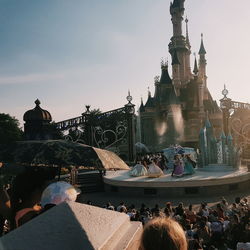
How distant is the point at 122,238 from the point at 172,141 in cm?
4704

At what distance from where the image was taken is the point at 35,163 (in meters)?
5.30

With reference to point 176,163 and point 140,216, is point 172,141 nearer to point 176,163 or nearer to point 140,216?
point 176,163

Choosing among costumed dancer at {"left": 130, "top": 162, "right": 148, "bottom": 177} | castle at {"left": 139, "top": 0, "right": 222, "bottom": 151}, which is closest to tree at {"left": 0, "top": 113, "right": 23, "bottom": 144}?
castle at {"left": 139, "top": 0, "right": 222, "bottom": 151}

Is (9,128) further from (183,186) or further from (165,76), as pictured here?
(183,186)

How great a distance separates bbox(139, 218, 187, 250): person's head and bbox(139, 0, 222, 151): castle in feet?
154

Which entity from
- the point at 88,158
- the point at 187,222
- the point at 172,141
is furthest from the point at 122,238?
the point at 172,141

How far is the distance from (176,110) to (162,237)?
50.2 metres

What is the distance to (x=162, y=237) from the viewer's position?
5.72 feet

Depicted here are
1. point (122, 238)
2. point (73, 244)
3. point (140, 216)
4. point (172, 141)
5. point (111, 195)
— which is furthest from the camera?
point (172, 141)

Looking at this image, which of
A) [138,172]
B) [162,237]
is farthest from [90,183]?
[162,237]

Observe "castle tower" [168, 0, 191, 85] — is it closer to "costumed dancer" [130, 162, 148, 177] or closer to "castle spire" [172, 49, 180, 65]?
"castle spire" [172, 49, 180, 65]

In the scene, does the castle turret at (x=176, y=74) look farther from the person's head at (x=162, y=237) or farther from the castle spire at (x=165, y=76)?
the person's head at (x=162, y=237)

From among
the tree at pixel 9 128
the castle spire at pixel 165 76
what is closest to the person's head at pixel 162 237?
the tree at pixel 9 128

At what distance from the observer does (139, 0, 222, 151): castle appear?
50188mm
